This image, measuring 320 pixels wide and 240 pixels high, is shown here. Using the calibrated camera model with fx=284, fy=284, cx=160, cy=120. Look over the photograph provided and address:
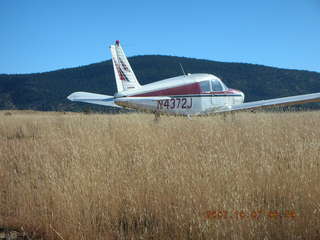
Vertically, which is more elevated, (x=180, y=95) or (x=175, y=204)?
(x=180, y=95)

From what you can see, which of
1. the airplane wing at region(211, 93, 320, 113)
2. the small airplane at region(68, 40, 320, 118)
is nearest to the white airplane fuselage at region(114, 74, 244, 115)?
the small airplane at region(68, 40, 320, 118)

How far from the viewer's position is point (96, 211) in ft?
8.86

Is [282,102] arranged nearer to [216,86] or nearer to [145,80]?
[216,86]

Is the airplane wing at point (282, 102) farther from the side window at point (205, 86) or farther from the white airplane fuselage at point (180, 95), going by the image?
the side window at point (205, 86)

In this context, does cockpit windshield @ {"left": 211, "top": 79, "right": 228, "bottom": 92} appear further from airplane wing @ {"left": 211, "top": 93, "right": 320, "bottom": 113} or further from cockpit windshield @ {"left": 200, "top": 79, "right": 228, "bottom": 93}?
airplane wing @ {"left": 211, "top": 93, "right": 320, "bottom": 113}

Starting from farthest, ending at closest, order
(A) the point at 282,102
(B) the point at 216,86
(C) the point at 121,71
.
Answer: (B) the point at 216,86
(C) the point at 121,71
(A) the point at 282,102

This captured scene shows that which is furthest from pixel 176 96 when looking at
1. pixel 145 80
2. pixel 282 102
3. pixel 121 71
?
pixel 145 80

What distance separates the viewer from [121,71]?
11.5 meters
